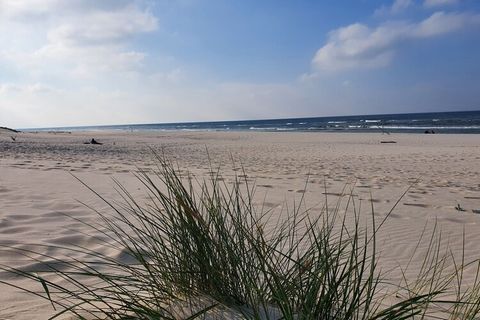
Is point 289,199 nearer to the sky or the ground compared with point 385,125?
nearer to the sky

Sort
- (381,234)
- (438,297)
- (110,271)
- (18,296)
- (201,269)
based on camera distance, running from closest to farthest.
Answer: (201,269)
(18,296)
(438,297)
(110,271)
(381,234)

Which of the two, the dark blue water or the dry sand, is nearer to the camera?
the dry sand

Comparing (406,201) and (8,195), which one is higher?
(8,195)

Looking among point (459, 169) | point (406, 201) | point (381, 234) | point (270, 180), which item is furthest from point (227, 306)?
point (459, 169)

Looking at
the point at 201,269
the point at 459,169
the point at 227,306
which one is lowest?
the point at 459,169

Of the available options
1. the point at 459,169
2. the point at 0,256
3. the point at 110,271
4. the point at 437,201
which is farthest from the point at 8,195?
the point at 459,169

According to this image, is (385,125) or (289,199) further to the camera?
(385,125)

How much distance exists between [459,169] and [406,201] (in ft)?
16.2

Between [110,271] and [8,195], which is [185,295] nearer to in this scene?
[110,271]

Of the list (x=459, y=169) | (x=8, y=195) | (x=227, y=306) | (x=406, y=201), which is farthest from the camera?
(x=459, y=169)

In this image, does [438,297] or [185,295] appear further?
[438,297]

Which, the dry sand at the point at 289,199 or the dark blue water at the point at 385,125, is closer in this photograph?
the dry sand at the point at 289,199

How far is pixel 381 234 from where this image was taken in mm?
4383

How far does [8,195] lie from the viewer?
18.5ft
